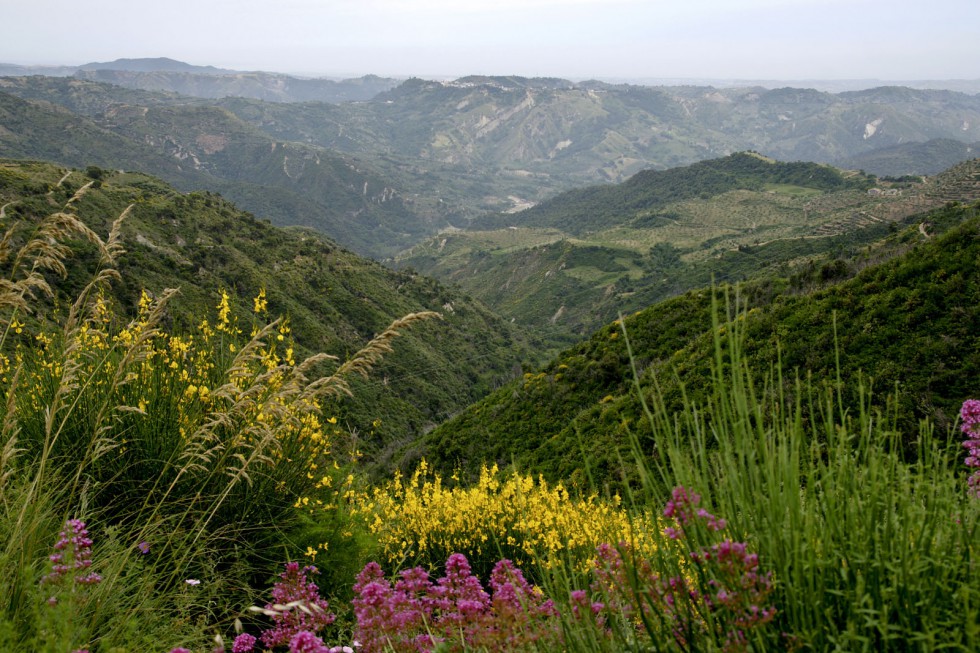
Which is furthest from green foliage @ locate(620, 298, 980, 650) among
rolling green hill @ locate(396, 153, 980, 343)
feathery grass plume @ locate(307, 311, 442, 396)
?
rolling green hill @ locate(396, 153, 980, 343)

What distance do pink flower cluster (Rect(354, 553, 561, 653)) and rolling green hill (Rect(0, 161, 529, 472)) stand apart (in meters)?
40.6

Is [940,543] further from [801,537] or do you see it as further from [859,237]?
[859,237]

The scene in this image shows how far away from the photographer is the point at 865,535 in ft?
5.25

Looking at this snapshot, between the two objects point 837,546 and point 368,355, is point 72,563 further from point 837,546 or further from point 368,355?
point 837,546

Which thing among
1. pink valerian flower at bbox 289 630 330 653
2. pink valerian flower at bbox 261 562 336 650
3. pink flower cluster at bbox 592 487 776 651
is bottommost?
pink valerian flower at bbox 261 562 336 650

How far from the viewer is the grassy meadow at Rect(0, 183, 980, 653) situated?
59.6 inches

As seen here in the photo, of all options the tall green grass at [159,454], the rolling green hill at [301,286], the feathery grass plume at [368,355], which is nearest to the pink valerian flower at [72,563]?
the tall green grass at [159,454]

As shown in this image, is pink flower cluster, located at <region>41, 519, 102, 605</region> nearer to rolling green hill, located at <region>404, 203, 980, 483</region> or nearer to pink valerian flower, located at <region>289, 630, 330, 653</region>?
pink valerian flower, located at <region>289, 630, 330, 653</region>

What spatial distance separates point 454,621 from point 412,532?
2959 mm

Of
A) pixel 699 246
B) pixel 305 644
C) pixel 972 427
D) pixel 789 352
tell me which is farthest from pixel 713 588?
pixel 699 246

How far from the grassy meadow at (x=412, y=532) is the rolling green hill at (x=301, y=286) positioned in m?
38.8

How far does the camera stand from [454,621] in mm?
2604

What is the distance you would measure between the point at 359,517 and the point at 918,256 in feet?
53.1

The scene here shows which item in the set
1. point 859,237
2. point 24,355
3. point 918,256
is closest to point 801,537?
point 24,355
